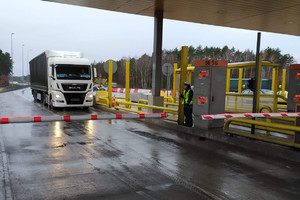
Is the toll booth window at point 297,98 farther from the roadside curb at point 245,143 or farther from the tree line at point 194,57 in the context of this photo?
the tree line at point 194,57

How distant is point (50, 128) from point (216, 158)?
21.2 ft

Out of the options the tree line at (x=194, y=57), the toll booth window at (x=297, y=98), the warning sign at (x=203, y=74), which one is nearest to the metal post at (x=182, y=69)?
the warning sign at (x=203, y=74)

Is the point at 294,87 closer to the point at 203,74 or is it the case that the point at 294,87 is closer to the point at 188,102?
the point at 203,74

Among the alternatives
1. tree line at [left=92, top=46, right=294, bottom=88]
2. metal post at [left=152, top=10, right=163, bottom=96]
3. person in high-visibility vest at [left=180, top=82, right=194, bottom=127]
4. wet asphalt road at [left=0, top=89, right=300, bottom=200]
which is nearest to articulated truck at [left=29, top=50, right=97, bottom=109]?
metal post at [left=152, top=10, right=163, bottom=96]

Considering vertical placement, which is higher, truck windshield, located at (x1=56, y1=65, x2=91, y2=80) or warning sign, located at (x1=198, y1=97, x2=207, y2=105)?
truck windshield, located at (x1=56, y1=65, x2=91, y2=80)

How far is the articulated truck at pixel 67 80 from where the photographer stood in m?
15.5

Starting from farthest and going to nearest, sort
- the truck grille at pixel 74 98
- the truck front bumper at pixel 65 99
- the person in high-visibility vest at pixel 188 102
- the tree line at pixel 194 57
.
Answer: the tree line at pixel 194 57
the truck grille at pixel 74 98
the truck front bumper at pixel 65 99
the person in high-visibility vest at pixel 188 102

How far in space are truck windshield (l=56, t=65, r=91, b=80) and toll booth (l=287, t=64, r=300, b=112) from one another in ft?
36.1

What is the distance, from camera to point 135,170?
5.35 metres

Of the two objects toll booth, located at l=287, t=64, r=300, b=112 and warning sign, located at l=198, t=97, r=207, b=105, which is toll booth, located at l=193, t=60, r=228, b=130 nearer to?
warning sign, located at l=198, t=97, r=207, b=105

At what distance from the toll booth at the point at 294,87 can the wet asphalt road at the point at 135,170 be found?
220 inches

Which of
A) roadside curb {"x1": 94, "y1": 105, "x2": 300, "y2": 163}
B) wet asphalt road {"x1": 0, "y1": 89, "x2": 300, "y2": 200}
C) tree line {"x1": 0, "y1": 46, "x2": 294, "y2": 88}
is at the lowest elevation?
wet asphalt road {"x1": 0, "y1": 89, "x2": 300, "y2": 200}

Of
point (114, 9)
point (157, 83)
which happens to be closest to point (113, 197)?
point (157, 83)

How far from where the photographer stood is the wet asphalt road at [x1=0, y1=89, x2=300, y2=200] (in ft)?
14.1
